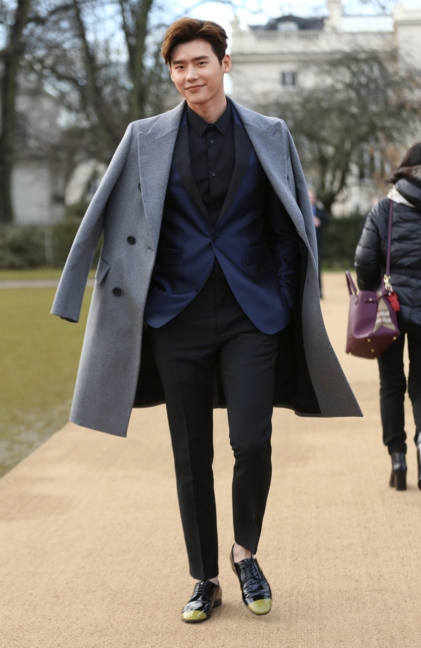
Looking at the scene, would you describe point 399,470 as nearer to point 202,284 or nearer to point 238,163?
point 202,284

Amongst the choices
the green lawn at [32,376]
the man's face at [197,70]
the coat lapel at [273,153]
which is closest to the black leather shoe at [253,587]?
the coat lapel at [273,153]

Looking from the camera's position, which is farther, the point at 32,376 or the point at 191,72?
the point at 32,376

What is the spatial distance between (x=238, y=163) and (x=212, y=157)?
3.8 inches

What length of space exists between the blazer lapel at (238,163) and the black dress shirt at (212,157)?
25 millimetres

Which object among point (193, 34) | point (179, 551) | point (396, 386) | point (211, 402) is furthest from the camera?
point (396, 386)

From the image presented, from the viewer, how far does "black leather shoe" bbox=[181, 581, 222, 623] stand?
11.4 ft

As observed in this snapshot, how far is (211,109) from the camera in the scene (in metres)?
3.47

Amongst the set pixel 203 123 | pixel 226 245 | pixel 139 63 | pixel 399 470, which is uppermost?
pixel 139 63

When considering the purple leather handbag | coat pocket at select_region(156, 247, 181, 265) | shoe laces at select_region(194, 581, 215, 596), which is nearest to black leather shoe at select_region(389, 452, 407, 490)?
the purple leather handbag

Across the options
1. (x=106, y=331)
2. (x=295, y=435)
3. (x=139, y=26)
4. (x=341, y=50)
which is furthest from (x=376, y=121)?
(x=106, y=331)

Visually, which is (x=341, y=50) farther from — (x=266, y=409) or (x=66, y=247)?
(x=266, y=409)

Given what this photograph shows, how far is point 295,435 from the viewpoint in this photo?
683cm

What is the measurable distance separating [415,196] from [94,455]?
2689 millimetres

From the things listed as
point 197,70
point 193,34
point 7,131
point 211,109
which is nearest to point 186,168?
point 211,109
